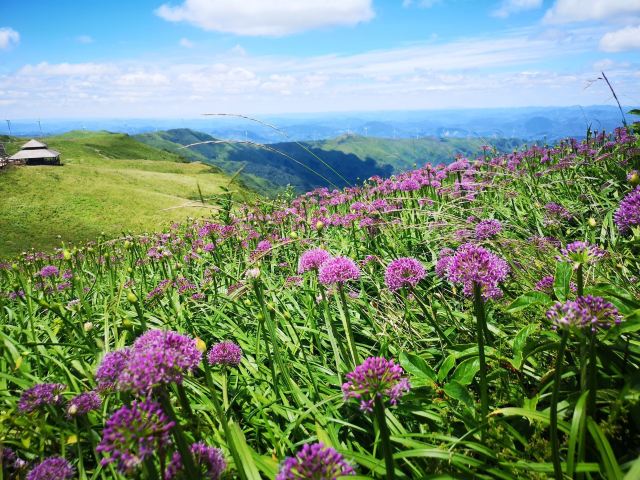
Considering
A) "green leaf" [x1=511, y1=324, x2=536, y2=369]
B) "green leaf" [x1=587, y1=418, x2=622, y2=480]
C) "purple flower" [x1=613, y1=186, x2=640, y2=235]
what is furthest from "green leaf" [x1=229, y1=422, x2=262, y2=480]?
"purple flower" [x1=613, y1=186, x2=640, y2=235]

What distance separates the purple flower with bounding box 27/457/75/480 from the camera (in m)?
2.23

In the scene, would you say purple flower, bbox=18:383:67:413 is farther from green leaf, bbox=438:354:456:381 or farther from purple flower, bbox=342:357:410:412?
green leaf, bbox=438:354:456:381

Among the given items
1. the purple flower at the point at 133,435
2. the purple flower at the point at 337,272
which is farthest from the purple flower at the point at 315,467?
the purple flower at the point at 337,272

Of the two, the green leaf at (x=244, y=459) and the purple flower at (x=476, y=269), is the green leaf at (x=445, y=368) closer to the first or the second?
the purple flower at (x=476, y=269)

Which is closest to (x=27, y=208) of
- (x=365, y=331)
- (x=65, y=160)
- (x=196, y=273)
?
(x=196, y=273)

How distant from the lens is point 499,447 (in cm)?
231

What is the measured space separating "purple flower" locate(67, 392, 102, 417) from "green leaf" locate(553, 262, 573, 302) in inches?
129

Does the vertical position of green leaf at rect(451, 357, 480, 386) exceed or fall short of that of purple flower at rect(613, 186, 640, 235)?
it falls short

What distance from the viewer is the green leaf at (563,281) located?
266 centimetres

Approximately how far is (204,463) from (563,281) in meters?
2.58

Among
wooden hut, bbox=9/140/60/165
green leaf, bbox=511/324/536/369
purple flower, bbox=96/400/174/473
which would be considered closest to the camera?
purple flower, bbox=96/400/174/473

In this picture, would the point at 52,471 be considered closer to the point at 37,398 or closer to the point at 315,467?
the point at 37,398

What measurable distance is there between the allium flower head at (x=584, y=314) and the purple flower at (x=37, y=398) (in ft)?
10.5

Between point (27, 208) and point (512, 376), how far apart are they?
3216 inches
